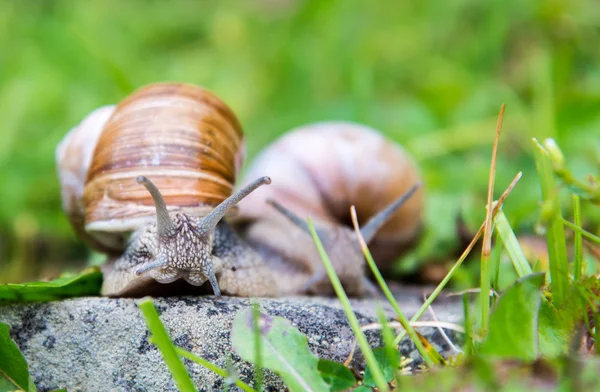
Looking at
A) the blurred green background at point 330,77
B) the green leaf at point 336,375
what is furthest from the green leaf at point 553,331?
the blurred green background at point 330,77

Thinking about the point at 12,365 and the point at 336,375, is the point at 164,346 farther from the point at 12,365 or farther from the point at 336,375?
the point at 12,365

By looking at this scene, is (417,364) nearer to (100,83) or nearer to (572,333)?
(572,333)

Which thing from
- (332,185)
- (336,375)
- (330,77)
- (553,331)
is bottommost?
(336,375)

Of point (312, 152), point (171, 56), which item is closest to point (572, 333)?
point (312, 152)

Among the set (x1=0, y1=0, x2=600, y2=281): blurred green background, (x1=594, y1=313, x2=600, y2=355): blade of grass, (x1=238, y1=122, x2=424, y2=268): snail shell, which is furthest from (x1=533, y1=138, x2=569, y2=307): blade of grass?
(x1=0, y1=0, x2=600, y2=281): blurred green background

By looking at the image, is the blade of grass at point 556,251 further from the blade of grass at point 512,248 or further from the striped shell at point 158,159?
the striped shell at point 158,159

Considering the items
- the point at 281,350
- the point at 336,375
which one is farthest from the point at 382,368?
the point at 281,350

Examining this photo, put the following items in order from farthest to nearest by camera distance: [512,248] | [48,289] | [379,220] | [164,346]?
[379,220], [48,289], [512,248], [164,346]

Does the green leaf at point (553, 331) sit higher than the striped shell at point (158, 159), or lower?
lower
